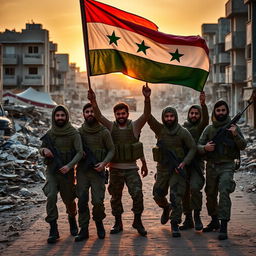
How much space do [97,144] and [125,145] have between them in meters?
0.41

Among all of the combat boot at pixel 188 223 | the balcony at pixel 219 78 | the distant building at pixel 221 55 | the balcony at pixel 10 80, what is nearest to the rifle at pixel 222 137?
the combat boot at pixel 188 223

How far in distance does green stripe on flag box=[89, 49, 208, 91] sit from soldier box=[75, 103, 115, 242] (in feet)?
3.14

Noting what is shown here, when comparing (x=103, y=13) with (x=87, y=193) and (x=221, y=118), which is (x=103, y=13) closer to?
(x=221, y=118)

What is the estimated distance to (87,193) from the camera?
24.5 feet

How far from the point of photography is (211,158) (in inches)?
303

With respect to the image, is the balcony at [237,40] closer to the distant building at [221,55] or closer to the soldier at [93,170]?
the distant building at [221,55]

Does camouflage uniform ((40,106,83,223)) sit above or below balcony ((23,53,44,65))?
below

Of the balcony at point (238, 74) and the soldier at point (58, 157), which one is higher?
the balcony at point (238, 74)

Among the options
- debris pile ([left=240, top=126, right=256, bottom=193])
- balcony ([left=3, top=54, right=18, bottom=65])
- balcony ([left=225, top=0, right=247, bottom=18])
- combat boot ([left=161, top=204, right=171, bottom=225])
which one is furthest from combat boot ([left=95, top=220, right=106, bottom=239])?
balcony ([left=3, top=54, right=18, bottom=65])

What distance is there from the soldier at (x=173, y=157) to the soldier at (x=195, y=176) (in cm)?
20

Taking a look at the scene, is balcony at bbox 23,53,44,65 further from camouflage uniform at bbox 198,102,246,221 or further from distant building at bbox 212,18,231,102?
camouflage uniform at bbox 198,102,246,221

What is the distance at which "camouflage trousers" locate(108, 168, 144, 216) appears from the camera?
766 centimetres

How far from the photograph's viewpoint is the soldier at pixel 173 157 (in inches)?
299

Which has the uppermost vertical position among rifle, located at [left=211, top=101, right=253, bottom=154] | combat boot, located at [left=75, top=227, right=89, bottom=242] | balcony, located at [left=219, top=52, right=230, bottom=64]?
balcony, located at [left=219, top=52, right=230, bottom=64]
